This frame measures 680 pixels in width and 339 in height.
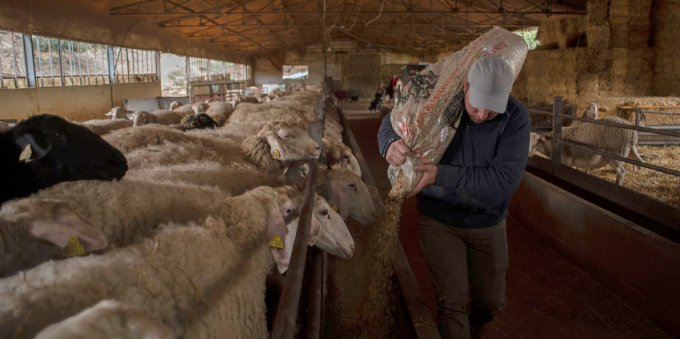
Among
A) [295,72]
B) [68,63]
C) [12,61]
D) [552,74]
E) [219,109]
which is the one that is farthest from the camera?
[295,72]

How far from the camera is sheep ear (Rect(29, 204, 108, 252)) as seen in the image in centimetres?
173

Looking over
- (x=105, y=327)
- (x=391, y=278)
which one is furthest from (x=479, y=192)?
(x=105, y=327)

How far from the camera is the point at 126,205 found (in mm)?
2410

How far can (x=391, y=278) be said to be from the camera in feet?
11.2

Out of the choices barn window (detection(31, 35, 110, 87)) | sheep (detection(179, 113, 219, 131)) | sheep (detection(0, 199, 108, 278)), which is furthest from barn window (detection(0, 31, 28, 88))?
sheep (detection(0, 199, 108, 278))

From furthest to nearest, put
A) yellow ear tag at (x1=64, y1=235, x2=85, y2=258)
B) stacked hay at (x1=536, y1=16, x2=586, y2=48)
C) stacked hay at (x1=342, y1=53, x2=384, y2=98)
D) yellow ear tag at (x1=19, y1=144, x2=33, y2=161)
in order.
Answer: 1. stacked hay at (x1=342, y1=53, x2=384, y2=98)
2. stacked hay at (x1=536, y1=16, x2=586, y2=48)
3. yellow ear tag at (x1=19, y1=144, x2=33, y2=161)
4. yellow ear tag at (x1=64, y1=235, x2=85, y2=258)

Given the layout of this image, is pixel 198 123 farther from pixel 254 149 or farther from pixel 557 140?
pixel 557 140

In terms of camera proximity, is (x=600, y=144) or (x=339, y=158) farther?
(x=600, y=144)

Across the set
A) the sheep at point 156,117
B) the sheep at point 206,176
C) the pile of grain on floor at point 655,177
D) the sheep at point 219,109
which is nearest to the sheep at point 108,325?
the sheep at point 206,176

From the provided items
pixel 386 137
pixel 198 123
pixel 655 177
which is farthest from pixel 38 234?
pixel 655 177

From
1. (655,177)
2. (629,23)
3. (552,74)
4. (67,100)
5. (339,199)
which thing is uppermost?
(629,23)

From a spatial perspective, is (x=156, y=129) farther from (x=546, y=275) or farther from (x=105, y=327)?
(x=546, y=275)

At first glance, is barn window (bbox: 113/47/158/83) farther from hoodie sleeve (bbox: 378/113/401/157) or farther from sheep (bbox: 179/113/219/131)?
hoodie sleeve (bbox: 378/113/401/157)

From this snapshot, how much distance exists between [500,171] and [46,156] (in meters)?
2.31
